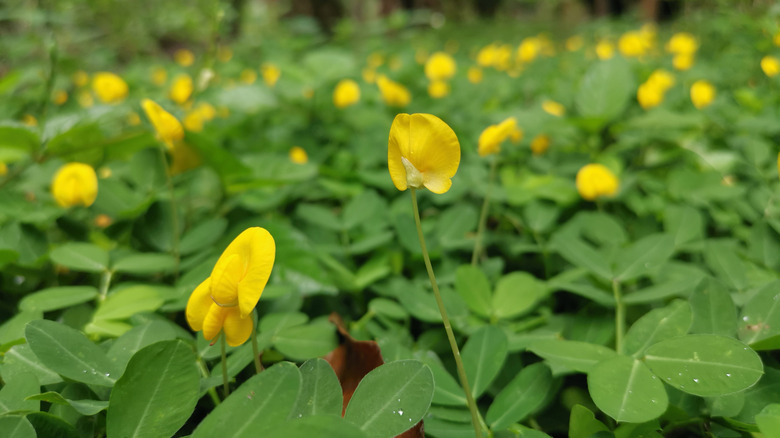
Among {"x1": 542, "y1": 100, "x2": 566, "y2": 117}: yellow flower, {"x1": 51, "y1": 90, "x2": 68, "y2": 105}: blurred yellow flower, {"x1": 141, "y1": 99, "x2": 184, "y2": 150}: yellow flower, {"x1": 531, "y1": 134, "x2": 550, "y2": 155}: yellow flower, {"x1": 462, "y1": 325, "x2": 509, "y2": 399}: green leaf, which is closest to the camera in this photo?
{"x1": 462, "y1": 325, "x2": 509, "y2": 399}: green leaf

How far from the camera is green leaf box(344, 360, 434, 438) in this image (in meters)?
0.54

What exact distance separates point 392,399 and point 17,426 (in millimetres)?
399

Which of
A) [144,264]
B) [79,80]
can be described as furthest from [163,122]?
[79,80]

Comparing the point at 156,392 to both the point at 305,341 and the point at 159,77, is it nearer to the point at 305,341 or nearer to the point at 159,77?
the point at 305,341

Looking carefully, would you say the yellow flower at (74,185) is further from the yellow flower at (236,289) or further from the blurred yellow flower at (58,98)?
the blurred yellow flower at (58,98)

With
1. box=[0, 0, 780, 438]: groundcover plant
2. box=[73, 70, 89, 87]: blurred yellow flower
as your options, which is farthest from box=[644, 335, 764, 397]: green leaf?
box=[73, 70, 89, 87]: blurred yellow flower

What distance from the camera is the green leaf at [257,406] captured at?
1.59 ft

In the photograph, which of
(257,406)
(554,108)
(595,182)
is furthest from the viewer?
(554,108)

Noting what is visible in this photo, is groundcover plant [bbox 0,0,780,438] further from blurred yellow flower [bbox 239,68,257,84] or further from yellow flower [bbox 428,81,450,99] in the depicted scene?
blurred yellow flower [bbox 239,68,257,84]

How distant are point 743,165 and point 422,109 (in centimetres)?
116

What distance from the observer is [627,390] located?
618 millimetres

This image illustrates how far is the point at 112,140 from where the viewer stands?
128 centimetres

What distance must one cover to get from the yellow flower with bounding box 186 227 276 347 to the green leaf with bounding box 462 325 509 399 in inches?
13.4

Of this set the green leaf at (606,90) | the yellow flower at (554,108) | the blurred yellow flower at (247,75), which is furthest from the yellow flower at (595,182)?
the blurred yellow flower at (247,75)
